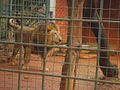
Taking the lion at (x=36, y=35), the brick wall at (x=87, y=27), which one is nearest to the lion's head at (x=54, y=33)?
the lion at (x=36, y=35)

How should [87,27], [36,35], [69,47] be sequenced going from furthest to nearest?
1. [36,35]
2. [87,27]
3. [69,47]

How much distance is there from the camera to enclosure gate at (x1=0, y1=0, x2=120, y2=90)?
4113 mm

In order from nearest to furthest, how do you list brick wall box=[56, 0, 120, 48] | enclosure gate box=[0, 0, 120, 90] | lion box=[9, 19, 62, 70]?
enclosure gate box=[0, 0, 120, 90]
brick wall box=[56, 0, 120, 48]
lion box=[9, 19, 62, 70]

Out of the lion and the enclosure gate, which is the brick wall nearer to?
the enclosure gate

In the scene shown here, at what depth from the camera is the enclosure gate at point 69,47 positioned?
4113 mm

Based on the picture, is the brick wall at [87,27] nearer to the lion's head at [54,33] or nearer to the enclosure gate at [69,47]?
the enclosure gate at [69,47]

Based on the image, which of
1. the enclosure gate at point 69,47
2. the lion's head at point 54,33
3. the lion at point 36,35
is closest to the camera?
the enclosure gate at point 69,47

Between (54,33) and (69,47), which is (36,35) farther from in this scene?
(69,47)

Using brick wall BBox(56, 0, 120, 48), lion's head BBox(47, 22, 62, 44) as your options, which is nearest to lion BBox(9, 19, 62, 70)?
lion's head BBox(47, 22, 62, 44)

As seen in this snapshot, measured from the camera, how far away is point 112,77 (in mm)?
5926

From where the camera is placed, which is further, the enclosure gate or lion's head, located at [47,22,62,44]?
lion's head, located at [47,22,62,44]

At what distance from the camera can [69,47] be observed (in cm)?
407

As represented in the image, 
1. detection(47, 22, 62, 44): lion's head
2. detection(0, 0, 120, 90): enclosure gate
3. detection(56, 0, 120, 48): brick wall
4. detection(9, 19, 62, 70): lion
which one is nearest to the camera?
detection(0, 0, 120, 90): enclosure gate

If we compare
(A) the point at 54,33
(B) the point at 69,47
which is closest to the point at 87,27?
(B) the point at 69,47
